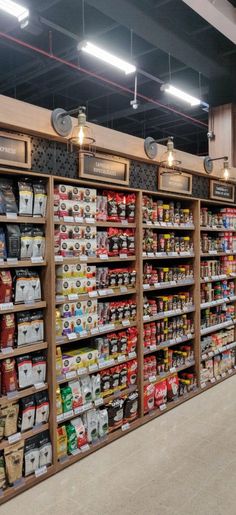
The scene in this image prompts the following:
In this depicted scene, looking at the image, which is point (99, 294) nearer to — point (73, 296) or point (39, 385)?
point (73, 296)

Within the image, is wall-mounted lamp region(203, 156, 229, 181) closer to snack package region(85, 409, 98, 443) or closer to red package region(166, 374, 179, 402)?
red package region(166, 374, 179, 402)

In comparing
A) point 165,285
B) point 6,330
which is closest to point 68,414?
point 6,330

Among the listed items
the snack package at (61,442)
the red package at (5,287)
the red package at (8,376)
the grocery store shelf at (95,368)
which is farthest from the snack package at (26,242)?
the snack package at (61,442)

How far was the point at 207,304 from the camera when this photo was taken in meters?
4.89

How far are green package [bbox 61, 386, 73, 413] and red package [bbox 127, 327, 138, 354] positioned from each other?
31.1 inches

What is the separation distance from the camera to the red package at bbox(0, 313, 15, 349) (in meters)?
2.75

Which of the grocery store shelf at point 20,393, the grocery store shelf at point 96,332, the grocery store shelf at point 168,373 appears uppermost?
the grocery store shelf at point 96,332

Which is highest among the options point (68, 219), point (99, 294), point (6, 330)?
point (68, 219)

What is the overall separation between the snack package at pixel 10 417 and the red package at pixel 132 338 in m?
1.28

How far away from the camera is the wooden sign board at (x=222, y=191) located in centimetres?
493

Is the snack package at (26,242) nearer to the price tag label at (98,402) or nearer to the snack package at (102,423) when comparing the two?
the price tag label at (98,402)

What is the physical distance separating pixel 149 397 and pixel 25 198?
2366 mm

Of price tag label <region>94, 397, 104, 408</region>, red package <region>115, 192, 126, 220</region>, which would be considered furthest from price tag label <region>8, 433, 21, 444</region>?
red package <region>115, 192, 126, 220</region>

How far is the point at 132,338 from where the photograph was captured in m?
3.80
